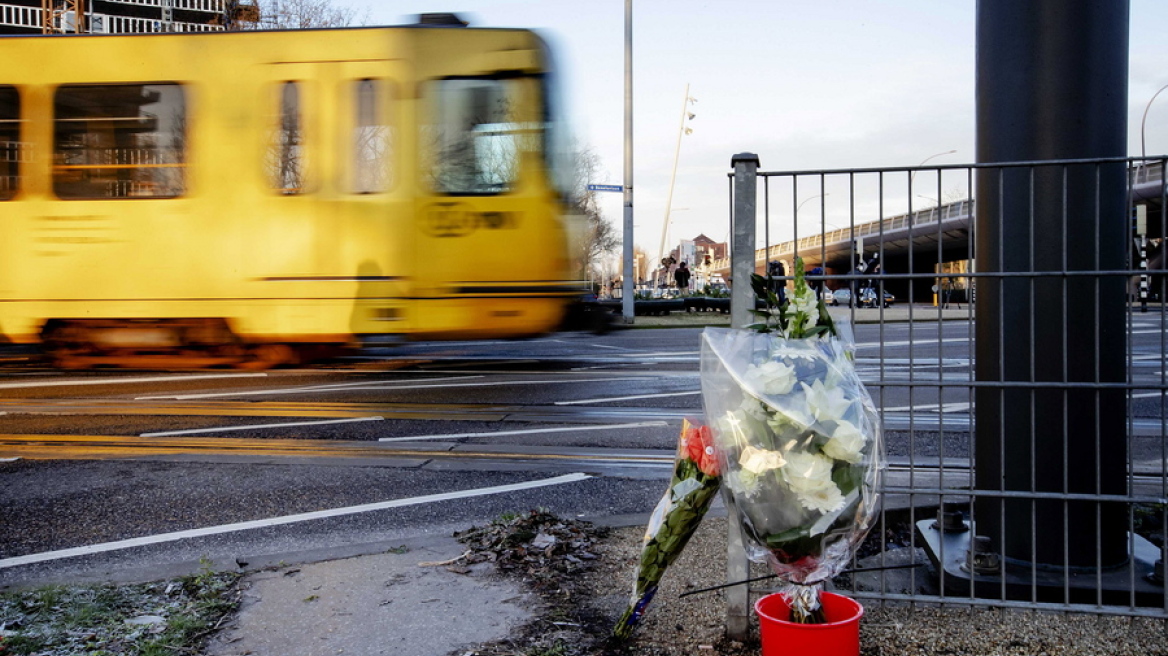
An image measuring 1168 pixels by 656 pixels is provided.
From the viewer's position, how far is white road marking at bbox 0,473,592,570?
426 cm

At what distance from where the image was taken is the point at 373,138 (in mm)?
10109

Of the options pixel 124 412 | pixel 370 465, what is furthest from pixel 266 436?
pixel 124 412

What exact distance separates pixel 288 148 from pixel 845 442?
355 inches

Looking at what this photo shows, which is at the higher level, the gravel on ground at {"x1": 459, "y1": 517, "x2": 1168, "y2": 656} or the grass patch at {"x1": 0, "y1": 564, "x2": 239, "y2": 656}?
the gravel on ground at {"x1": 459, "y1": 517, "x2": 1168, "y2": 656}

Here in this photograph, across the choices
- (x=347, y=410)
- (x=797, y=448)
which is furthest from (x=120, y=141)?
(x=797, y=448)

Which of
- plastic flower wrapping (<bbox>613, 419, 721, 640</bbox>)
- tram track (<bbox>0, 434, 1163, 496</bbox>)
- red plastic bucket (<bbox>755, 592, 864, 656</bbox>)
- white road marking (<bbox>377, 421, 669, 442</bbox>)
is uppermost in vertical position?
plastic flower wrapping (<bbox>613, 419, 721, 640</bbox>)

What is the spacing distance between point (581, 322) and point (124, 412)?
4627 millimetres

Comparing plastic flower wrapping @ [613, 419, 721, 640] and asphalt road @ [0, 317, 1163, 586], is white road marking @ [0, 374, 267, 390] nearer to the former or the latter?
asphalt road @ [0, 317, 1163, 586]

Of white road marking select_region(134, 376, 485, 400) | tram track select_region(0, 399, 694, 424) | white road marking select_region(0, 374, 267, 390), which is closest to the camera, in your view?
tram track select_region(0, 399, 694, 424)

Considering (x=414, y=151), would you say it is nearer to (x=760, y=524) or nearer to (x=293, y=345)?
(x=293, y=345)

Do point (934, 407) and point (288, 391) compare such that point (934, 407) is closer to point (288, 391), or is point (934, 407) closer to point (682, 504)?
point (288, 391)

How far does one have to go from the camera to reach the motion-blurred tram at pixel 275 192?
9.97 m

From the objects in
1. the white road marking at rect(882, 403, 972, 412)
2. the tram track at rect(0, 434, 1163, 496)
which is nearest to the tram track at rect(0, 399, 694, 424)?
the tram track at rect(0, 434, 1163, 496)

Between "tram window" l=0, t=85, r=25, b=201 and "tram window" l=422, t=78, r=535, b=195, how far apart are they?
4554 millimetres
